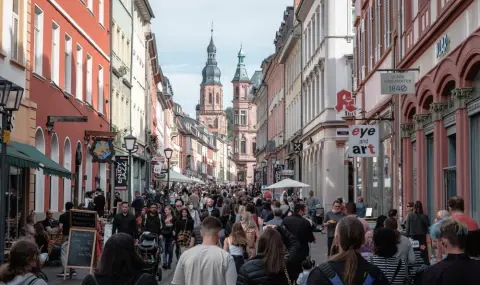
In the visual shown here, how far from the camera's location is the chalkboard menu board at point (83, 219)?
18234 millimetres

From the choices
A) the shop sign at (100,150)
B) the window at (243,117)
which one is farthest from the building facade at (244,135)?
the shop sign at (100,150)

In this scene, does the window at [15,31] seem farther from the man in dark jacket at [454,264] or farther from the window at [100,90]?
the man in dark jacket at [454,264]

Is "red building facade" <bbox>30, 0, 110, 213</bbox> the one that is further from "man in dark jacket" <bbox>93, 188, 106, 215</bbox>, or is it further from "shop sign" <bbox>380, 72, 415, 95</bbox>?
"shop sign" <bbox>380, 72, 415, 95</bbox>

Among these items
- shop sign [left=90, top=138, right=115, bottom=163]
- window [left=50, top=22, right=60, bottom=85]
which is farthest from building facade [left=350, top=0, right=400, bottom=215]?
window [left=50, top=22, right=60, bottom=85]

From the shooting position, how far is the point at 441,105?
19.6 m

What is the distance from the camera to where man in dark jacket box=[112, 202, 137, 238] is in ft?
61.2

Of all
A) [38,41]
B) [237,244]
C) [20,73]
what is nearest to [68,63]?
[38,41]

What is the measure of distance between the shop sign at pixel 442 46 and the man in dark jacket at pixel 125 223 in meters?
7.16

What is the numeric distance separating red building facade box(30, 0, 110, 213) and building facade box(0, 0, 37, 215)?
2.40 ft

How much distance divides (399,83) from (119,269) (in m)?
15.5

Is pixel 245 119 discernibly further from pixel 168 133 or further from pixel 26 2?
pixel 26 2

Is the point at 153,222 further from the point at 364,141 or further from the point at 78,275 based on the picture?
the point at 364,141

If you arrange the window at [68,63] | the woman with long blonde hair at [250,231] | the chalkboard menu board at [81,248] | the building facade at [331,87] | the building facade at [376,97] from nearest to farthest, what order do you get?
the woman with long blonde hair at [250,231]
the chalkboard menu board at [81,248]
the building facade at [376,97]
the window at [68,63]
the building facade at [331,87]

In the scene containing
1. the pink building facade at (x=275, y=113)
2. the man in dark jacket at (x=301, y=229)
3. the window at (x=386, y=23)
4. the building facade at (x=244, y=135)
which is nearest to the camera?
the man in dark jacket at (x=301, y=229)
